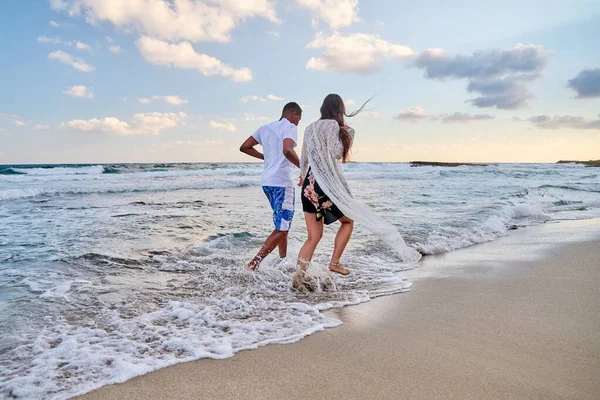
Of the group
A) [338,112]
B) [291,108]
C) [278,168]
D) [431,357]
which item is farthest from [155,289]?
[431,357]

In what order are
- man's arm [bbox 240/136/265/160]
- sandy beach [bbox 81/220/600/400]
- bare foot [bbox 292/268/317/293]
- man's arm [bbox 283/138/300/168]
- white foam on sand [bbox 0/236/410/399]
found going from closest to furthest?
sandy beach [bbox 81/220/600/400] < white foam on sand [bbox 0/236/410/399] < bare foot [bbox 292/268/317/293] < man's arm [bbox 283/138/300/168] < man's arm [bbox 240/136/265/160]

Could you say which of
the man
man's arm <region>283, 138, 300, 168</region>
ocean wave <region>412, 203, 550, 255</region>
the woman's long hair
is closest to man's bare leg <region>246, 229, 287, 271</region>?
the man

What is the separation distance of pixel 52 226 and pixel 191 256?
4.17 m

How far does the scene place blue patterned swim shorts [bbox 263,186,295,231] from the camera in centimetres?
492

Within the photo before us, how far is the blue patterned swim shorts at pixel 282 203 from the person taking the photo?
4918 mm

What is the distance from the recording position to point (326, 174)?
14.4 feet

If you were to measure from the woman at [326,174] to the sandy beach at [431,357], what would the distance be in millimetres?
919

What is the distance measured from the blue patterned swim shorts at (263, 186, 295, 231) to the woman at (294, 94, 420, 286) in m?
0.43

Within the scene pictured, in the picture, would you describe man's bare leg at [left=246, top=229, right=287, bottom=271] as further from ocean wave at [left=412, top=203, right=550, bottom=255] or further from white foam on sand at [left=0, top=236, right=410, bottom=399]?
ocean wave at [left=412, top=203, right=550, bottom=255]

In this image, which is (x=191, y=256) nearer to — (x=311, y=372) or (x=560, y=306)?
(x=311, y=372)

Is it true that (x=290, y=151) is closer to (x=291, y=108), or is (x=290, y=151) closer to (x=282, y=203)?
(x=291, y=108)

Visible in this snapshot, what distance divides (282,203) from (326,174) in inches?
29.9

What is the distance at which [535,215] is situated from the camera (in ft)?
34.8

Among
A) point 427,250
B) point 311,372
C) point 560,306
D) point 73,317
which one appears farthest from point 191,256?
point 560,306
